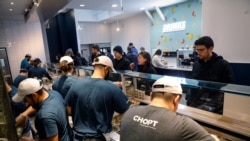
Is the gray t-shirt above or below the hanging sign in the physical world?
below

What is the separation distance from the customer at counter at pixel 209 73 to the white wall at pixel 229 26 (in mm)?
1464

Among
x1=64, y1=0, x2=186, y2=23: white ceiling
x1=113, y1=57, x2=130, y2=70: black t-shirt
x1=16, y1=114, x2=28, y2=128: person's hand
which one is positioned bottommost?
x1=16, y1=114, x2=28, y2=128: person's hand

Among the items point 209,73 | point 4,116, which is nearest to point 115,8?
point 209,73

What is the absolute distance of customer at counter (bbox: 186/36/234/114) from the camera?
1.51 m

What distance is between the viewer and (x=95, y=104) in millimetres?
1462

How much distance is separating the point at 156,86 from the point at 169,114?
0.19m

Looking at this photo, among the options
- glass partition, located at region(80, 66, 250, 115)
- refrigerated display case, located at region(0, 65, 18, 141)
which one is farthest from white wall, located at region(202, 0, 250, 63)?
refrigerated display case, located at region(0, 65, 18, 141)

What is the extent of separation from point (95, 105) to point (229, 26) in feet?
9.52

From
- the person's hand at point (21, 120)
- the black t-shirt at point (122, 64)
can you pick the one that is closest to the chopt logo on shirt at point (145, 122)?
the person's hand at point (21, 120)

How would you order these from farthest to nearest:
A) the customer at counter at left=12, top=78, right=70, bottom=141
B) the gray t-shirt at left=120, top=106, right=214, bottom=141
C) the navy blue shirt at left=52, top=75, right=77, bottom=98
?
the navy blue shirt at left=52, top=75, right=77, bottom=98 < the customer at counter at left=12, top=78, right=70, bottom=141 < the gray t-shirt at left=120, top=106, right=214, bottom=141

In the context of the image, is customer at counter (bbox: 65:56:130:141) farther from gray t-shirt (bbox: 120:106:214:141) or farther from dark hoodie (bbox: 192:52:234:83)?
dark hoodie (bbox: 192:52:234:83)

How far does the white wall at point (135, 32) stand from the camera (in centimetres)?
842

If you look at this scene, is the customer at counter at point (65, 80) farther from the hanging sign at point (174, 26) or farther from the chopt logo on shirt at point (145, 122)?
the hanging sign at point (174, 26)

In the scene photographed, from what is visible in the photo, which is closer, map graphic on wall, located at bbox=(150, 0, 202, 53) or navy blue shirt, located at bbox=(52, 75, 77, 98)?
navy blue shirt, located at bbox=(52, 75, 77, 98)
